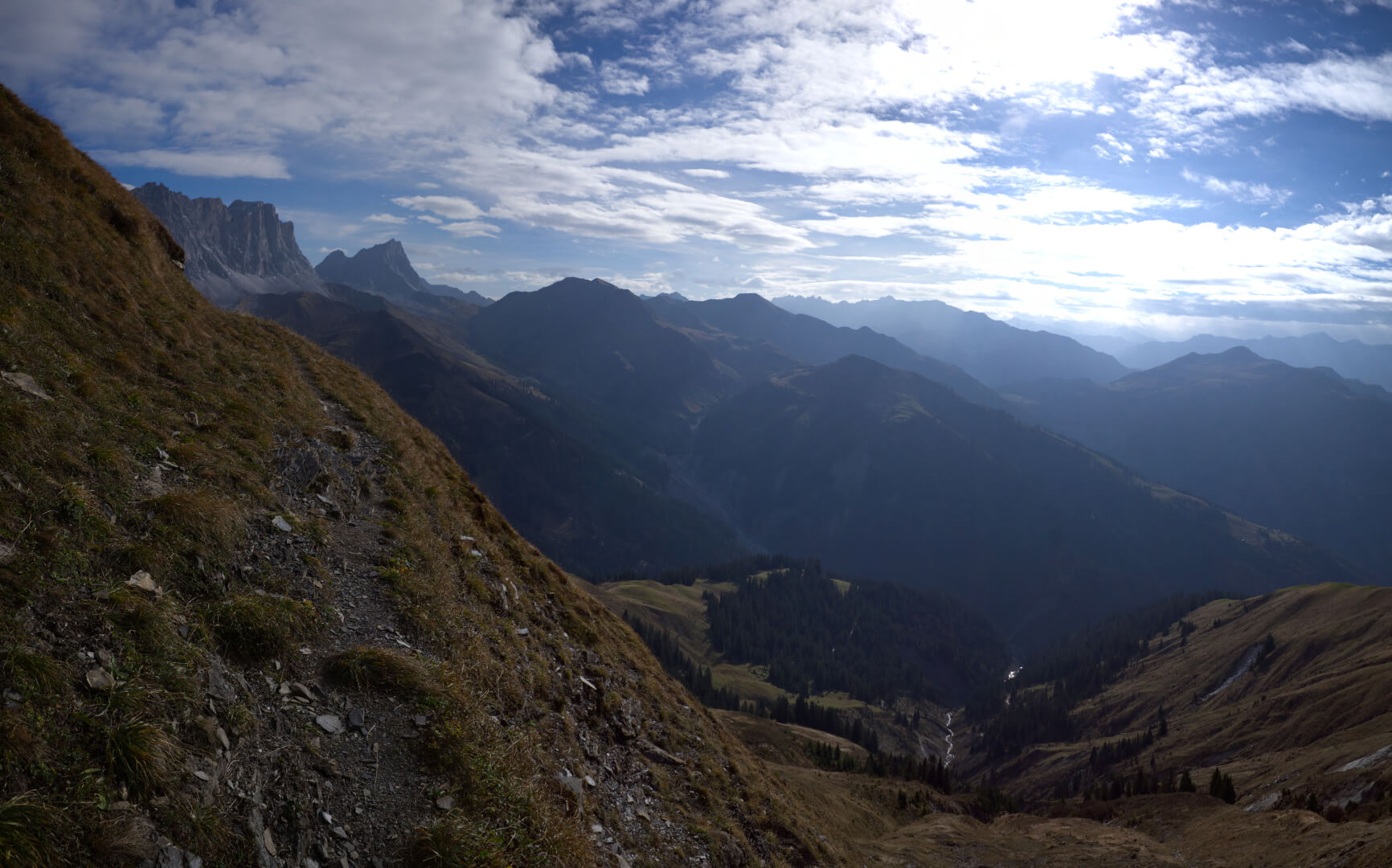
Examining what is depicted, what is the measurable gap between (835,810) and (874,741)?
142621 mm

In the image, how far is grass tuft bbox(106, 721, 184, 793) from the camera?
338 inches

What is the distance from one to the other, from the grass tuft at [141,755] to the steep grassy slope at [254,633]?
3 centimetres

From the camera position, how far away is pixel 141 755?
8789 mm

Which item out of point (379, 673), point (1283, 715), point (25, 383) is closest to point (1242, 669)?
point (1283, 715)

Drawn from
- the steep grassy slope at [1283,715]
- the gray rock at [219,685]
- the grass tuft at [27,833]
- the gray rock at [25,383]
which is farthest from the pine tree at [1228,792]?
the gray rock at [25,383]

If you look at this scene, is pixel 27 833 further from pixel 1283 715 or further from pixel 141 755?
pixel 1283 715

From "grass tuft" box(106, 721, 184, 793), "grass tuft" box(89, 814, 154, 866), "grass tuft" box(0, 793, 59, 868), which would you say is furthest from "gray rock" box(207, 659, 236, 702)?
"grass tuft" box(0, 793, 59, 868)

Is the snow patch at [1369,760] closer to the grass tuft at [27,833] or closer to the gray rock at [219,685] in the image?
the gray rock at [219,685]

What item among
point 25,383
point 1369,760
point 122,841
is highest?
point 25,383

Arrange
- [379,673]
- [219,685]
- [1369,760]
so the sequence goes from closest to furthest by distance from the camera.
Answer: [219,685] < [379,673] < [1369,760]

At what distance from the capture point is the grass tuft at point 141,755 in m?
8.59

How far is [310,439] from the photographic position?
2219 cm

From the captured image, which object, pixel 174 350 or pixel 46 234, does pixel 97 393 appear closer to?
pixel 174 350

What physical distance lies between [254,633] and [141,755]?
13.2 ft
